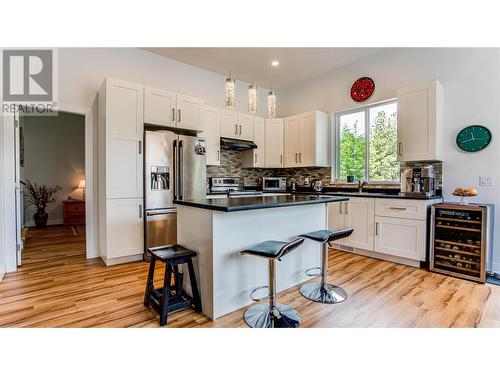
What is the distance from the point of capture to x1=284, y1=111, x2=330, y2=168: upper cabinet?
4.58 m

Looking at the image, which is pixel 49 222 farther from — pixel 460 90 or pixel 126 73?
pixel 460 90

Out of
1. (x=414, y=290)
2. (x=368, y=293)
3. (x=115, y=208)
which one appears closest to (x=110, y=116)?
(x=115, y=208)

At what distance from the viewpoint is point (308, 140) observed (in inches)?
184

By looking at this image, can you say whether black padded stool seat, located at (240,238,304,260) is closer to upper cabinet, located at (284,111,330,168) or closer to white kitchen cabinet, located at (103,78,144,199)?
white kitchen cabinet, located at (103,78,144,199)

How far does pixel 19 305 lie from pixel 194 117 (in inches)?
116

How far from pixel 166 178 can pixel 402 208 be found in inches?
124

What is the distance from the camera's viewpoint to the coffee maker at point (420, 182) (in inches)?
127

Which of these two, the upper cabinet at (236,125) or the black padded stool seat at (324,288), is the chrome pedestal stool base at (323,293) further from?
the upper cabinet at (236,125)

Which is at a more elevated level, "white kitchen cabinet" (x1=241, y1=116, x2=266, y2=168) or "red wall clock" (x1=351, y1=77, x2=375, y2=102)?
"red wall clock" (x1=351, y1=77, x2=375, y2=102)

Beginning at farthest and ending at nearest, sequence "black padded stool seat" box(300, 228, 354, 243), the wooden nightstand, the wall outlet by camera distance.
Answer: the wooden nightstand → the wall outlet → "black padded stool seat" box(300, 228, 354, 243)

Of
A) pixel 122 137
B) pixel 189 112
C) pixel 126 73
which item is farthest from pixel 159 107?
pixel 126 73

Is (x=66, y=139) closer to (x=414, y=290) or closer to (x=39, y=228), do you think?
(x=39, y=228)

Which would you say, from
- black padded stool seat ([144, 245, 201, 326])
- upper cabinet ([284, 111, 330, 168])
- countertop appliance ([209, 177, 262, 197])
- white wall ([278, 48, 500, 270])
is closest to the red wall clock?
white wall ([278, 48, 500, 270])

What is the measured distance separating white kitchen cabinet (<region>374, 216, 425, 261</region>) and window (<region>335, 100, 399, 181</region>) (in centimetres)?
89
